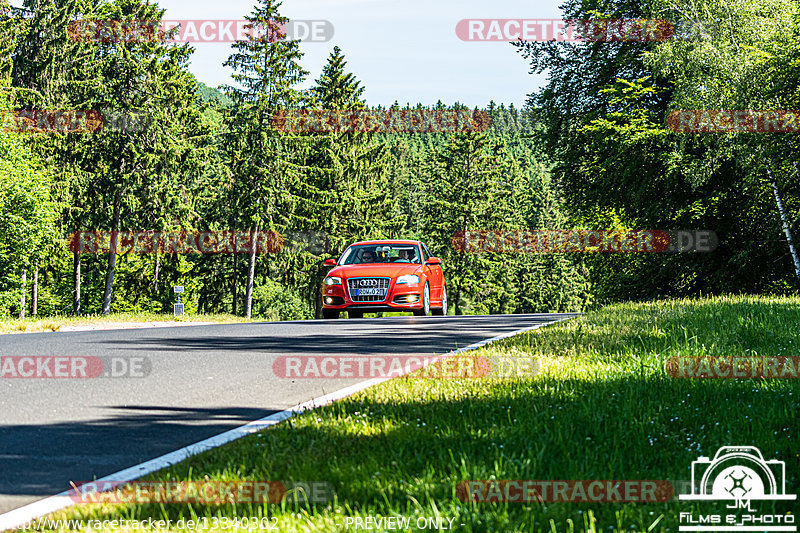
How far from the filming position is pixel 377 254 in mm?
18500

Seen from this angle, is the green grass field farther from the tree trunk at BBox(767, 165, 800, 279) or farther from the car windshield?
the tree trunk at BBox(767, 165, 800, 279)

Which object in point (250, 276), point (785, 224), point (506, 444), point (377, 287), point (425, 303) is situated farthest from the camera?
point (250, 276)

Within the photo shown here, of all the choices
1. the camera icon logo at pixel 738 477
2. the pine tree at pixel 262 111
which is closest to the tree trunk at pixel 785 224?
the camera icon logo at pixel 738 477

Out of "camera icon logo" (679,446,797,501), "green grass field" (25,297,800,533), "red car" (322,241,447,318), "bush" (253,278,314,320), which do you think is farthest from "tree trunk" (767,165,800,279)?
"bush" (253,278,314,320)

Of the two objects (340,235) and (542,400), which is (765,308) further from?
(340,235)

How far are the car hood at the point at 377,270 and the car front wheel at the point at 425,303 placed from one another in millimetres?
572

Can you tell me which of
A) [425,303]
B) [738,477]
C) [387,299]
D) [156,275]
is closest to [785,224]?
[425,303]

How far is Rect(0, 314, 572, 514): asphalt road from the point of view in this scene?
4840 mm

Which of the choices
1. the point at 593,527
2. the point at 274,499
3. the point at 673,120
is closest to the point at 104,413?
the point at 274,499

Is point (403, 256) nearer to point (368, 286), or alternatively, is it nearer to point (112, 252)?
point (368, 286)

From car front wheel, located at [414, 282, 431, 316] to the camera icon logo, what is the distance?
1333 centimetres

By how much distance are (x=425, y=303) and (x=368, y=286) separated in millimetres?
1506

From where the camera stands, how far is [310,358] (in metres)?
9.48

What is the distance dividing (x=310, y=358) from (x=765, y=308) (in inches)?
290
